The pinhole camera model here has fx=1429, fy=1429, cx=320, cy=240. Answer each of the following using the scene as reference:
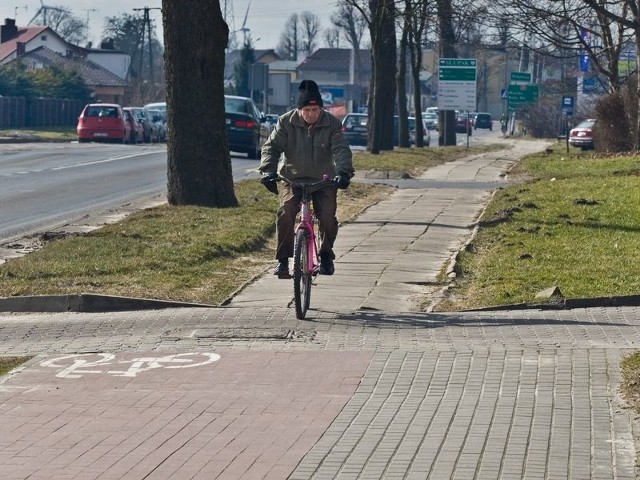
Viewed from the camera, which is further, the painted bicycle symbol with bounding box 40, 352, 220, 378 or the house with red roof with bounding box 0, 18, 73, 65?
the house with red roof with bounding box 0, 18, 73, 65

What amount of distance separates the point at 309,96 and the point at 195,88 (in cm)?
815

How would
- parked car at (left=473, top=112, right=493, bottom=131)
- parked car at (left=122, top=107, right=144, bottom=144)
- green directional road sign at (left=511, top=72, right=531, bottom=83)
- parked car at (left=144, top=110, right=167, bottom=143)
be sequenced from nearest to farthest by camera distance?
parked car at (left=122, top=107, right=144, bottom=144), parked car at (left=144, top=110, right=167, bottom=143), green directional road sign at (left=511, top=72, right=531, bottom=83), parked car at (left=473, top=112, right=493, bottom=131)

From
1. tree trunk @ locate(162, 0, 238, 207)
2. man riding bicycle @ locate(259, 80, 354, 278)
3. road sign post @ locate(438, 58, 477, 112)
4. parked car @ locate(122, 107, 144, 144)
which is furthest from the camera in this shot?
parked car @ locate(122, 107, 144, 144)

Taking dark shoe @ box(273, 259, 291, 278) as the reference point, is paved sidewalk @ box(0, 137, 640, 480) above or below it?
below

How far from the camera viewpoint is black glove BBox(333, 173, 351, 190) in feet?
36.3

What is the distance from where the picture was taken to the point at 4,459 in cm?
673

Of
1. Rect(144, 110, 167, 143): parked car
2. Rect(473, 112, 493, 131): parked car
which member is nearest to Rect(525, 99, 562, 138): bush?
Rect(144, 110, 167, 143): parked car

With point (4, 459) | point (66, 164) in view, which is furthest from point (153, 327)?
point (66, 164)

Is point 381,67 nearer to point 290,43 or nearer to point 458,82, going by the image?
point 458,82

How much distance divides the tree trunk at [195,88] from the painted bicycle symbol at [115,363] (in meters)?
9.91

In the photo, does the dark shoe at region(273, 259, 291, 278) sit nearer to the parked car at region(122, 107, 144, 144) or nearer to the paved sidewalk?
the paved sidewalk

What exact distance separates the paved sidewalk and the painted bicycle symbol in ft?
0.06

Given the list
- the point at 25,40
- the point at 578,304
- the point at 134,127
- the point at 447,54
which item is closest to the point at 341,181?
the point at 578,304

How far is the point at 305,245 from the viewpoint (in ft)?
37.1
